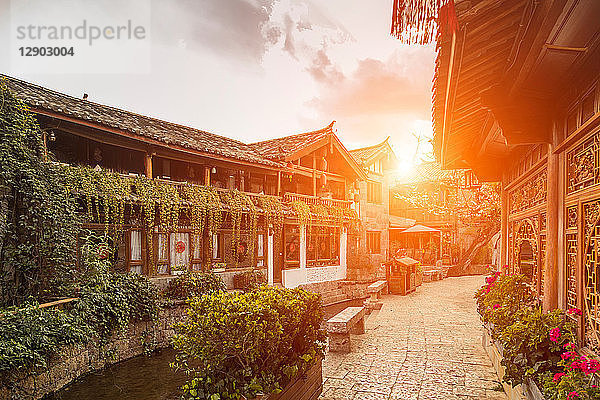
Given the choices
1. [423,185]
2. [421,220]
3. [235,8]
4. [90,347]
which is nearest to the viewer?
[90,347]

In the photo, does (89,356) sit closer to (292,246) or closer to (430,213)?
(292,246)

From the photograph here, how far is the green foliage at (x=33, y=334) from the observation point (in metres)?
7.10

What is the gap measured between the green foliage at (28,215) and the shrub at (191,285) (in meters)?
3.36

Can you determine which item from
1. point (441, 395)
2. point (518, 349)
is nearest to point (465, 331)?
point (441, 395)

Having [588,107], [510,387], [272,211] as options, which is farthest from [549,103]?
[272,211]

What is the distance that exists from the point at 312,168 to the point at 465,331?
12452 millimetres

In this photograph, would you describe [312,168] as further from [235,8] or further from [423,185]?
[423,185]

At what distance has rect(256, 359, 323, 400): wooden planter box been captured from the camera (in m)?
4.73

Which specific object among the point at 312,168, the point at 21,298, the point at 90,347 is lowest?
the point at 90,347

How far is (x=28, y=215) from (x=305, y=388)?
332 inches

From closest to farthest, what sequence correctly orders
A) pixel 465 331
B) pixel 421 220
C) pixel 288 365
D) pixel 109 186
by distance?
pixel 288 365 < pixel 465 331 < pixel 109 186 < pixel 421 220

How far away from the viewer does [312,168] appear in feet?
68.9

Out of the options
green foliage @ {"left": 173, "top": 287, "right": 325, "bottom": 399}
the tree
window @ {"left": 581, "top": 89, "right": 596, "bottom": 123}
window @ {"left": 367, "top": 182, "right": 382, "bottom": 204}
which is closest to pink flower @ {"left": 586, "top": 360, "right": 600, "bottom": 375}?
window @ {"left": 581, "top": 89, "right": 596, "bottom": 123}

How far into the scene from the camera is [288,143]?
21.1 m
